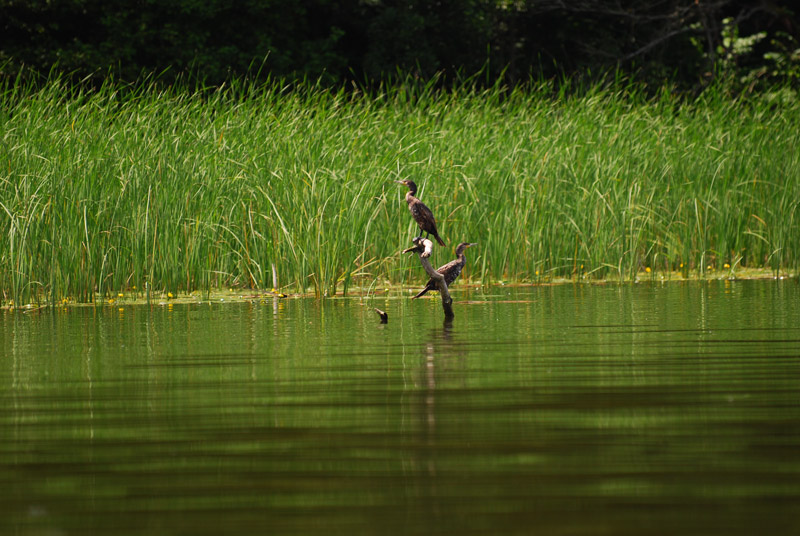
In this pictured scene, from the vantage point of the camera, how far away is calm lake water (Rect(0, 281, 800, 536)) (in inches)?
108

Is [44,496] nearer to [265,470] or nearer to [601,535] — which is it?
[265,470]

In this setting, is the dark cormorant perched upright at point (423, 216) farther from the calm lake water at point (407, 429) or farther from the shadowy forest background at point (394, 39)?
the shadowy forest background at point (394, 39)

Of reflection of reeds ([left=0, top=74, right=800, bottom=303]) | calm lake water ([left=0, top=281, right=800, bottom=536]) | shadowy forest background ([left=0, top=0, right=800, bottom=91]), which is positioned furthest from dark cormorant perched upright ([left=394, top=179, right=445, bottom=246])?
shadowy forest background ([left=0, top=0, right=800, bottom=91])

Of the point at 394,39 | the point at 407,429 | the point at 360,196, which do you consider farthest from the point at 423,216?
the point at 394,39

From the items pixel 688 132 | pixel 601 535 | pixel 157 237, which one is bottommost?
pixel 601 535

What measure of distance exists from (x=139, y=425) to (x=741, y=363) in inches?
102

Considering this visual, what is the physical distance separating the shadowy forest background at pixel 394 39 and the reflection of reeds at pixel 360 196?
7659mm

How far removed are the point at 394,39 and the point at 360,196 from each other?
1413cm

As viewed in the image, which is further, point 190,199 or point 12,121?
point 12,121

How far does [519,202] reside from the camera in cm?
1121

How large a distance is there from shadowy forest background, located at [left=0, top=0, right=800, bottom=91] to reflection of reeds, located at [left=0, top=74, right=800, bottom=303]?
766cm

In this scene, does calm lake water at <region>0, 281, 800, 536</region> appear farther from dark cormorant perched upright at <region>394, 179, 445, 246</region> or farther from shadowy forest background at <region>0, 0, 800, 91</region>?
shadowy forest background at <region>0, 0, 800, 91</region>

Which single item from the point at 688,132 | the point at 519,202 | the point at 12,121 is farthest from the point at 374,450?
the point at 688,132

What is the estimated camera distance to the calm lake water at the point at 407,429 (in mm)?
2738
